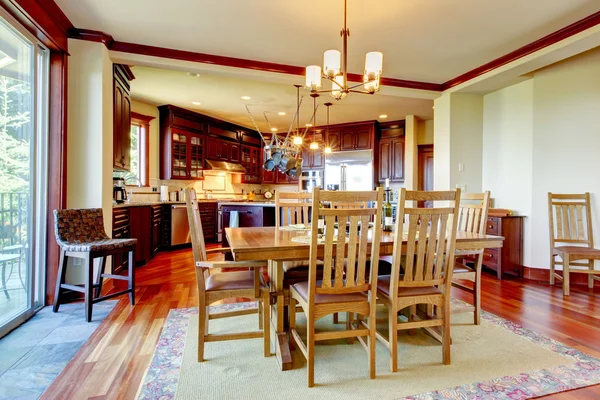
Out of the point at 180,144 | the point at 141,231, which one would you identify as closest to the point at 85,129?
the point at 141,231

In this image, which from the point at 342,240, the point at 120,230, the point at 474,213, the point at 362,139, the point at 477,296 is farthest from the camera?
the point at 362,139

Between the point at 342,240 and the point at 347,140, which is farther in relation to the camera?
the point at 347,140

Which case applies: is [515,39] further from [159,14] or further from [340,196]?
[159,14]

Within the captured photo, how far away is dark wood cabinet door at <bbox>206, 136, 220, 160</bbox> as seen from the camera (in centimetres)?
639

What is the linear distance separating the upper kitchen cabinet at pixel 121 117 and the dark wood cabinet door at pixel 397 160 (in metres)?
4.74

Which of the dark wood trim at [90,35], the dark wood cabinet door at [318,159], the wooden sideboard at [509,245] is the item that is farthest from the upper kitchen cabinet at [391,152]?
the dark wood trim at [90,35]

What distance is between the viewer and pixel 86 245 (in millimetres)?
2506

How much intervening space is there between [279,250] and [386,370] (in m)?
0.93

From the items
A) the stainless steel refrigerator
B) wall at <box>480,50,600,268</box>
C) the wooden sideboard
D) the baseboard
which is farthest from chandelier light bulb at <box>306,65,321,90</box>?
the stainless steel refrigerator

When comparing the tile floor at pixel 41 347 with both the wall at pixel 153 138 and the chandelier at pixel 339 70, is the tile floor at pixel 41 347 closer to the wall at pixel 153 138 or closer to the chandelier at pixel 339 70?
the chandelier at pixel 339 70

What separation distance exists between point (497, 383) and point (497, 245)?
89 centimetres

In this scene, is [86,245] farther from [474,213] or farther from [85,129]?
[474,213]

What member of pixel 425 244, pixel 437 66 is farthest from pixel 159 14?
pixel 437 66

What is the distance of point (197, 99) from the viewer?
17.1 feet
